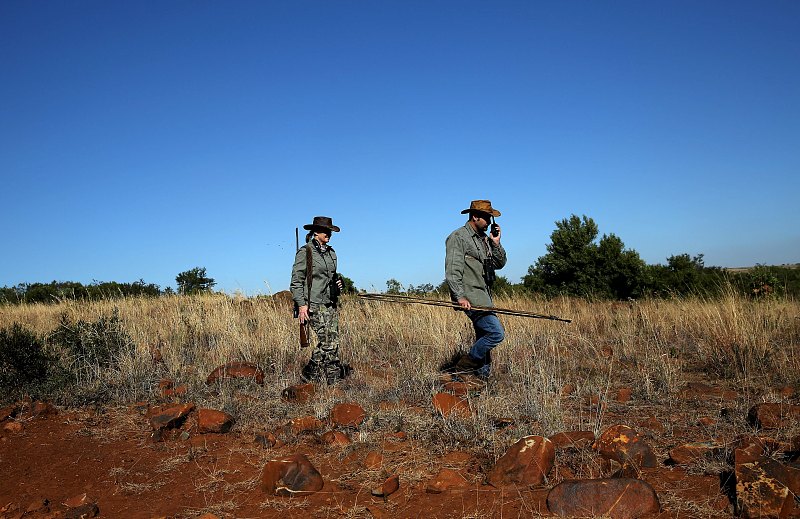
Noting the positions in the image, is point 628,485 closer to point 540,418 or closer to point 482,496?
point 482,496

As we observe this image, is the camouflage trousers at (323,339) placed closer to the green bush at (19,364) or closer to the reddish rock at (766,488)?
the green bush at (19,364)

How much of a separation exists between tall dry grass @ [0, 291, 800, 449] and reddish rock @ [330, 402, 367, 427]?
15 cm

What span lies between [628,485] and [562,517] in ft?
1.42

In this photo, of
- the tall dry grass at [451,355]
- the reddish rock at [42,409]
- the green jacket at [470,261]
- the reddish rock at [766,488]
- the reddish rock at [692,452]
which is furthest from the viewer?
the green jacket at [470,261]

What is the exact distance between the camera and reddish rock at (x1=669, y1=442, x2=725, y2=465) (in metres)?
4.03

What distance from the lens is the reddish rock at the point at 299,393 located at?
→ 624 cm

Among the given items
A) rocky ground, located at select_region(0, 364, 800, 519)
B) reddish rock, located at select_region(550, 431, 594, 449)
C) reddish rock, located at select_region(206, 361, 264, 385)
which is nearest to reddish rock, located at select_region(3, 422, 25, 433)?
rocky ground, located at select_region(0, 364, 800, 519)

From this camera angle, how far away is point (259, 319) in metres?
10.3

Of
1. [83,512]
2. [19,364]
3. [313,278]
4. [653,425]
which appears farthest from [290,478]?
[19,364]

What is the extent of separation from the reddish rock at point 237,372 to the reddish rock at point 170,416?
4.63 ft

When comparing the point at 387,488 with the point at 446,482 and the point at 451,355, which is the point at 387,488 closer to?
the point at 446,482

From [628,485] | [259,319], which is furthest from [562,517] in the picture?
[259,319]

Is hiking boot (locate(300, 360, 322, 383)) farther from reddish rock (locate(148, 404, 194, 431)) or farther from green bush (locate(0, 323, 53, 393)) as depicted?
green bush (locate(0, 323, 53, 393))

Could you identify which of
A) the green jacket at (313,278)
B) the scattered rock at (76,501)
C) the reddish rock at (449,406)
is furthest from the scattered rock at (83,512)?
the green jacket at (313,278)
